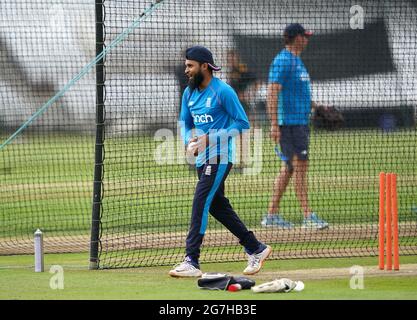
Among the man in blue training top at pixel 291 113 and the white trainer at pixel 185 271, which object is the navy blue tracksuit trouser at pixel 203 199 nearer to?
the white trainer at pixel 185 271

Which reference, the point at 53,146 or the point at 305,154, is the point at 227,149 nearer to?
the point at 305,154

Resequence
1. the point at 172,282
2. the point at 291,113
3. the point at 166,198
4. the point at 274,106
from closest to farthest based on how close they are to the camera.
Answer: the point at 172,282 → the point at 291,113 → the point at 274,106 → the point at 166,198

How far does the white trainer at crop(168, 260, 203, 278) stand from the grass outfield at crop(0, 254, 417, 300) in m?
0.07

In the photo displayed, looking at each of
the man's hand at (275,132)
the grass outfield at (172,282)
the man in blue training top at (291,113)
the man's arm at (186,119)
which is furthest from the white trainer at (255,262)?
the man's hand at (275,132)

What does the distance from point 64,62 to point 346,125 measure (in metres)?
8.67

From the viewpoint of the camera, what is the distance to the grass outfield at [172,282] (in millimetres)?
7602

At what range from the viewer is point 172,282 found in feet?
27.7

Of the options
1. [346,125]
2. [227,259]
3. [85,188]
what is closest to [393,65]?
[346,125]

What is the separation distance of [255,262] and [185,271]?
28.6 inches

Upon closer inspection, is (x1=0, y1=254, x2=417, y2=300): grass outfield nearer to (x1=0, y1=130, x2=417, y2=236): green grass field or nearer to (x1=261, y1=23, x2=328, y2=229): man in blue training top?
(x1=0, y1=130, x2=417, y2=236): green grass field

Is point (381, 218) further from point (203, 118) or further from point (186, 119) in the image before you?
point (186, 119)

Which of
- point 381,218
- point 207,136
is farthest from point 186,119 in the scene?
point 381,218

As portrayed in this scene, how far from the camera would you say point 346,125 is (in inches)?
663

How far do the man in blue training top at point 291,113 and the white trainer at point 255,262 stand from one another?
2.97 meters
